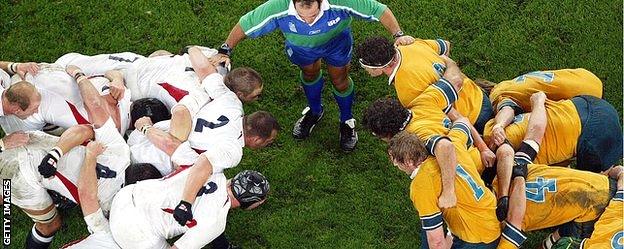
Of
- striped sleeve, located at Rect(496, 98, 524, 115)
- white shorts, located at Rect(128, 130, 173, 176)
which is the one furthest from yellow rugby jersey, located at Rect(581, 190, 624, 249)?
white shorts, located at Rect(128, 130, 173, 176)

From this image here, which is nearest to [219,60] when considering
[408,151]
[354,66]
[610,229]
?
[354,66]

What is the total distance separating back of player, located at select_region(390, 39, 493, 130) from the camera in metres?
4.89

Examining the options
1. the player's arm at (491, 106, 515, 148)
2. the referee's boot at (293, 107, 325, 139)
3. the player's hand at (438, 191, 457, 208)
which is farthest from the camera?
the referee's boot at (293, 107, 325, 139)

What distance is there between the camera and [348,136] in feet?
20.0

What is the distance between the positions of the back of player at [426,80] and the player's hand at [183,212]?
1.61 meters

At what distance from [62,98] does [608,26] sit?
5.02 meters

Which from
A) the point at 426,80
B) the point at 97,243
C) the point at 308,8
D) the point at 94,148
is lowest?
the point at 97,243

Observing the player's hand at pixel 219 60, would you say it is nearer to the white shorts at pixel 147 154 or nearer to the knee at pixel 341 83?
the white shorts at pixel 147 154

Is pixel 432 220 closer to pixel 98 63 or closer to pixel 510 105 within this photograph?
pixel 510 105

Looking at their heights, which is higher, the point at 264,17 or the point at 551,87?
the point at 264,17

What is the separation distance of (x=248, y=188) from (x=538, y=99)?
2081 mm

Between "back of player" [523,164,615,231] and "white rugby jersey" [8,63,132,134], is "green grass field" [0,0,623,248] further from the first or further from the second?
"back of player" [523,164,615,231]

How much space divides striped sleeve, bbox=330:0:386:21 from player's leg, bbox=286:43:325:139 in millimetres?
436

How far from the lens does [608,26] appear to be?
6.84 metres
